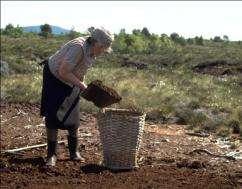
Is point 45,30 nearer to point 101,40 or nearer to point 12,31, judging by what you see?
point 12,31

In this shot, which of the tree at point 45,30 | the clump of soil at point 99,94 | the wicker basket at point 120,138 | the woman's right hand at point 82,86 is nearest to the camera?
the woman's right hand at point 82,86

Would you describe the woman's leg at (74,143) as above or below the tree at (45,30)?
below

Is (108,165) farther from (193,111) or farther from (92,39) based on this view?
(193,111)

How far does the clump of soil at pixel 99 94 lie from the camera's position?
23.7ft

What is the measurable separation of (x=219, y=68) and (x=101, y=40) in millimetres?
25497

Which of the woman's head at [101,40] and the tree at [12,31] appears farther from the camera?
the tree at [12,31]

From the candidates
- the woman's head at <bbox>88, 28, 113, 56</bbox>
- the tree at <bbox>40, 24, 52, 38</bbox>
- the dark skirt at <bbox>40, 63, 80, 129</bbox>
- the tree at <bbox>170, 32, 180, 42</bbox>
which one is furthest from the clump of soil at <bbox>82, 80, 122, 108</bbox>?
the tree at <bbox>40, 24, 52, 38</bbox>

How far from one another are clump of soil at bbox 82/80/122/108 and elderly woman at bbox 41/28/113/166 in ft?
0.32

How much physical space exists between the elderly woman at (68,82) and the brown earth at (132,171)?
0.36 m

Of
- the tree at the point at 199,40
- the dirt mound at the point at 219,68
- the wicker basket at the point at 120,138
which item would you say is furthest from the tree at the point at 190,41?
the wicker basket at the point at 120,138

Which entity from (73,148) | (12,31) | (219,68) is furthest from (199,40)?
(73,148)

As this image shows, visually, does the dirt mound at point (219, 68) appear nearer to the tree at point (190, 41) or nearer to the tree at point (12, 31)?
the tree at point (190, 41)

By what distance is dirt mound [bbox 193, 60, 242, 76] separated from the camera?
93.2 ft

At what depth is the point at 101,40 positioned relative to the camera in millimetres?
6855
